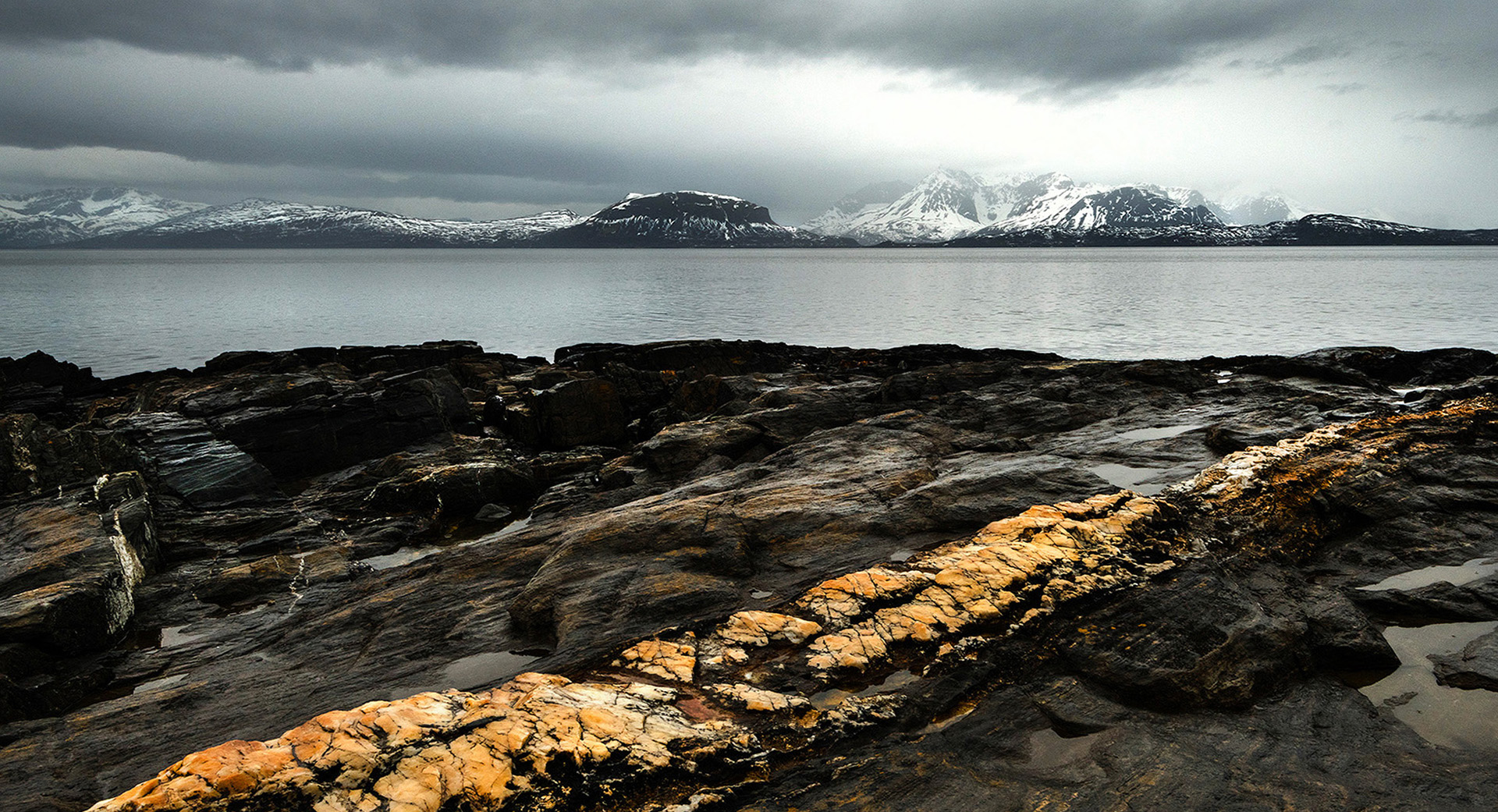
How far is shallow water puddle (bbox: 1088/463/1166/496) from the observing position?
11.8 meters

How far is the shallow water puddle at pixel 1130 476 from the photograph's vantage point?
11789 mm

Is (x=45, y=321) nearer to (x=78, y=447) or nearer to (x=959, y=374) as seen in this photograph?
(x=78, y=447)

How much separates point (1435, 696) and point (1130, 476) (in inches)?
243

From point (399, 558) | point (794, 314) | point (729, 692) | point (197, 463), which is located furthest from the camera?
point (794, 314)

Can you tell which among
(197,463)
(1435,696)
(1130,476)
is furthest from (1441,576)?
(197,463)

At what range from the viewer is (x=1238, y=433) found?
14.6 m

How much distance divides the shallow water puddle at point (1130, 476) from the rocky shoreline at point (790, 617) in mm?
165

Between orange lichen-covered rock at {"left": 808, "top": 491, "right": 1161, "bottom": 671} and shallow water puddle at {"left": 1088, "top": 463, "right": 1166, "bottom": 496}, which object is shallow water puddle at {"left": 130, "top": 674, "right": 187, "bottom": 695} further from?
shallow water puddle at {"left": 1088, "top": 463, "right": 1166, "bottom": 496}

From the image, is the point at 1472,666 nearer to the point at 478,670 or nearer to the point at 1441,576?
the point at 1441,576

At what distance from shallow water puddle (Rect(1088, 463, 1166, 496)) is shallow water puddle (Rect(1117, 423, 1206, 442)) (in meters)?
2.41

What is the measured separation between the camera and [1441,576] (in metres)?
9.05

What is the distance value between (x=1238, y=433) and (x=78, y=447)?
26.5m

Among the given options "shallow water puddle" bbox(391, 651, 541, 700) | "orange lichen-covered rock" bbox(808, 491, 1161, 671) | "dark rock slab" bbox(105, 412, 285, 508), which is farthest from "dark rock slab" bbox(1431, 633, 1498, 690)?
"dark rock slab" bbox(105, 412, 285, 508)

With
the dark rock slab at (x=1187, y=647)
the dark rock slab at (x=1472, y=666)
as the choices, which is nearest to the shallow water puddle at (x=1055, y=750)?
the dark rock slab at (x=1187, y=647)
